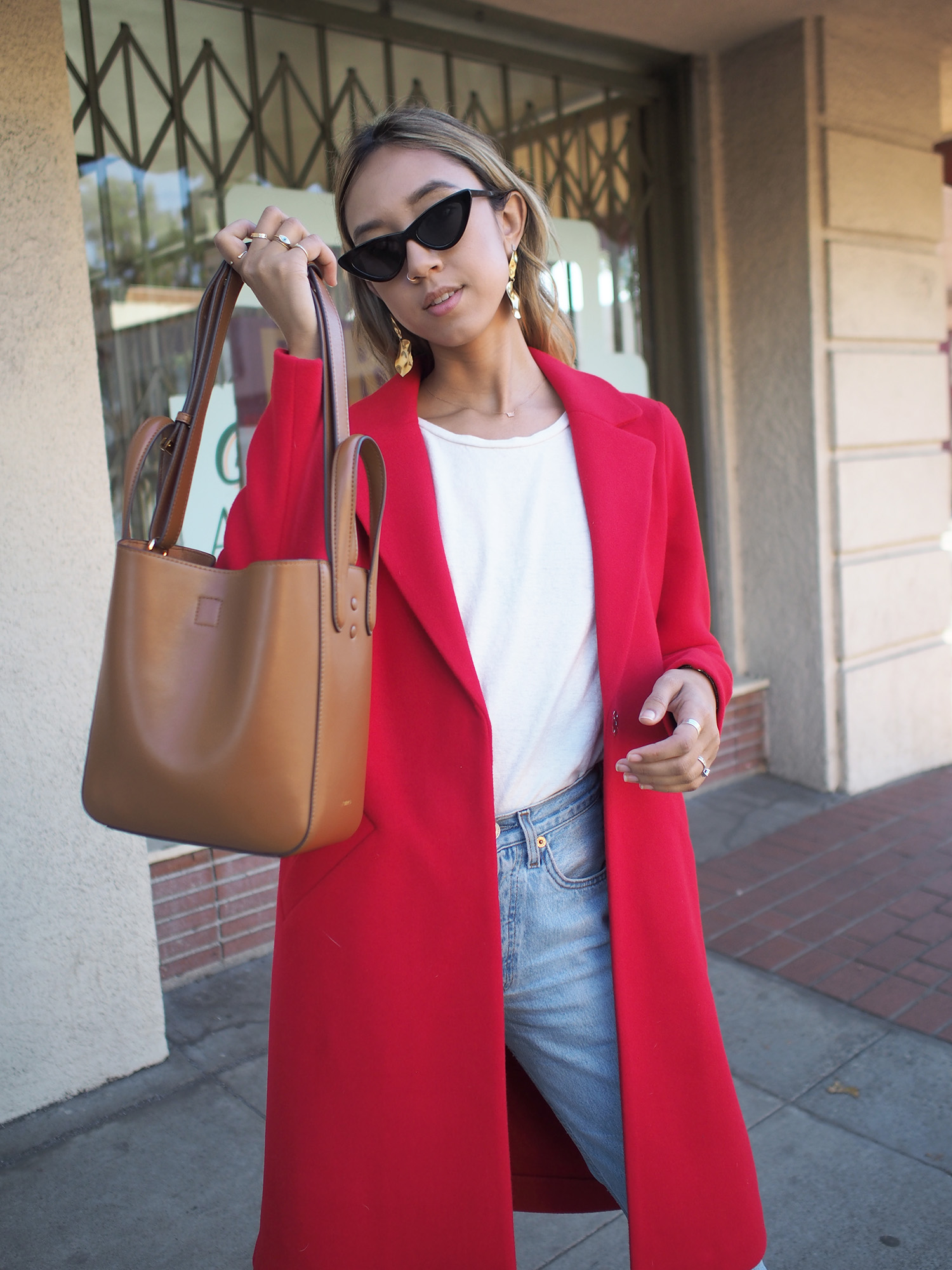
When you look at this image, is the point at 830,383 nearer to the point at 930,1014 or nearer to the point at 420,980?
the point at 930,1014

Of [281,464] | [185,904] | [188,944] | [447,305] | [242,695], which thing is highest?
[447,305]

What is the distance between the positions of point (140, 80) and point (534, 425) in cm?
258

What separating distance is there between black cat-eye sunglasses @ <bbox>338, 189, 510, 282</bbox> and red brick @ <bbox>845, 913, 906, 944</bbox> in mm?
2859

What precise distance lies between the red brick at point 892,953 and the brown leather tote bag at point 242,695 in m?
2.65

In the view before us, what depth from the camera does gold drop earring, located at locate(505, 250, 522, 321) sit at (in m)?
1.62

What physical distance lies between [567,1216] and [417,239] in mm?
2065

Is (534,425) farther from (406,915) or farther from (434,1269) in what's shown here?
(434,1269)

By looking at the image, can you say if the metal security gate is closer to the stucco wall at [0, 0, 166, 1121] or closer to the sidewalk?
the stucco wall at [0, 0, 166, 1121]

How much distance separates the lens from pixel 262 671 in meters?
1.08

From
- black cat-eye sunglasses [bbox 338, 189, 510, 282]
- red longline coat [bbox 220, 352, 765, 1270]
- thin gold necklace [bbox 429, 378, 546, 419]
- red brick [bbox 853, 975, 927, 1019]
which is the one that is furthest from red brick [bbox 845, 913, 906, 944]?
black cat-eye sunglasses [bbox 338, 189, 510, 282]

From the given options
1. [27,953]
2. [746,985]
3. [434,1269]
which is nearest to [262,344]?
[27,953]

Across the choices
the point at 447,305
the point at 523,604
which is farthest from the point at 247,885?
the point at 447,305

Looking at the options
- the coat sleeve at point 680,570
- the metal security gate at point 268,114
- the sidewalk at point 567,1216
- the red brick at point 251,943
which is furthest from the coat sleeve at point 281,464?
the red brick at point 251,943

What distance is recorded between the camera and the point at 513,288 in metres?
1.67
